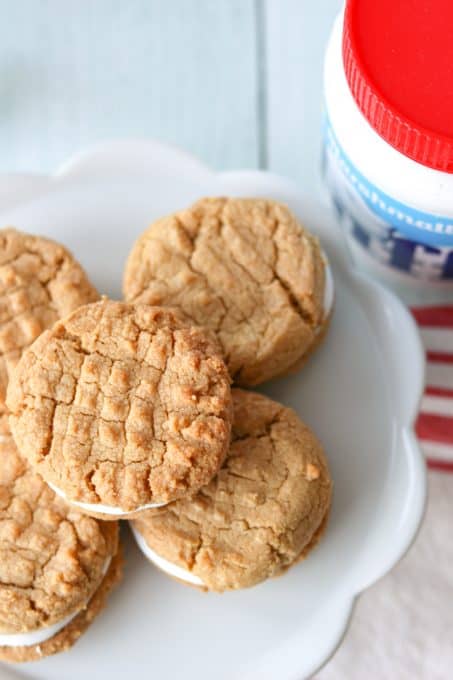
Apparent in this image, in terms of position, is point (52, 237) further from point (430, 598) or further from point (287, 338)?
point (430, 598)

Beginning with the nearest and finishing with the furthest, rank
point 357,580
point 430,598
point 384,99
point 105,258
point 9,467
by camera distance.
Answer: point 384,99 < point 9,467 < point 357,580 < point 105,258 < point 430,598

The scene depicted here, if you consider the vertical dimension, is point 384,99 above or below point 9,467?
above

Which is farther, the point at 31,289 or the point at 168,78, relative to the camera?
the point at 168,78

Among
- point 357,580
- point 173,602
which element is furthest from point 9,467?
point 357,580

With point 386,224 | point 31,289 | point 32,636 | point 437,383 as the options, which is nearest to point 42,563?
point 32,636

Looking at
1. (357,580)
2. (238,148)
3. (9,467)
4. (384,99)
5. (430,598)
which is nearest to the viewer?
(384,99)

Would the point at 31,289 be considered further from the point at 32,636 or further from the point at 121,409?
the point at 32,636

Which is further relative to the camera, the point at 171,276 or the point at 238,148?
the point at 238,148

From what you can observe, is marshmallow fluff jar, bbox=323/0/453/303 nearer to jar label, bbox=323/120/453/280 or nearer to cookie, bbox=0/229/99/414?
jar label, bbox=323/120/453/280
